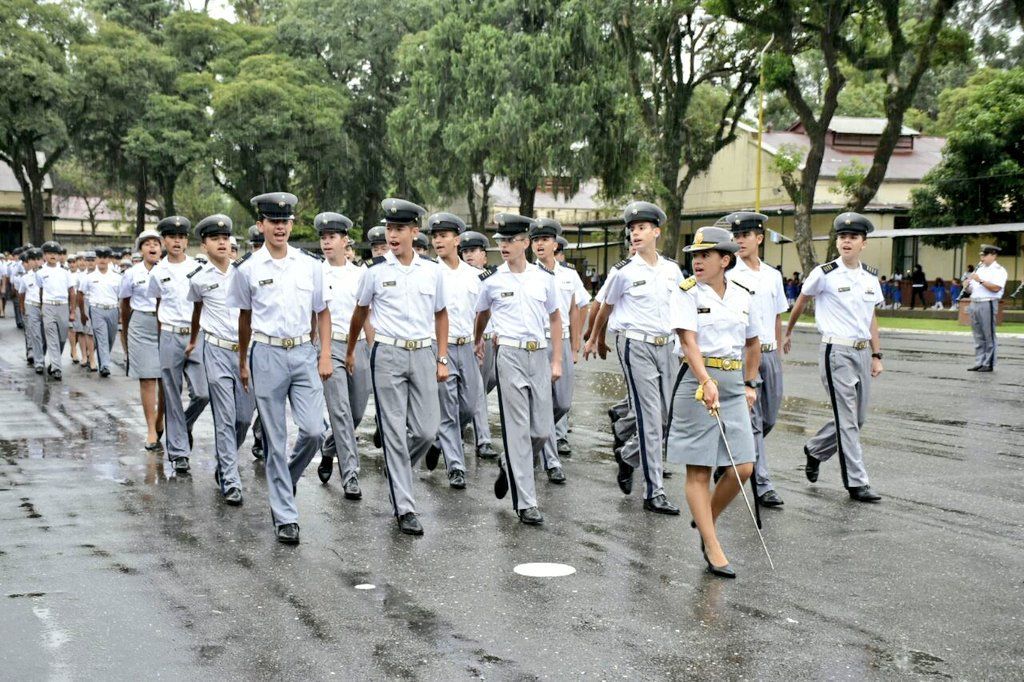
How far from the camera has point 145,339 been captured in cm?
1112

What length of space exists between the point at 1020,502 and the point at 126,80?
4586cm

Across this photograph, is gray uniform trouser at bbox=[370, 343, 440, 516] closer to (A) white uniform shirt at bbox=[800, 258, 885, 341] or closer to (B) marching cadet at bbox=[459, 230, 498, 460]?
(B) marching cadet at bbox=[459, 230, 498, 460]

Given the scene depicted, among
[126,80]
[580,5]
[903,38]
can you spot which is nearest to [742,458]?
[903,38]

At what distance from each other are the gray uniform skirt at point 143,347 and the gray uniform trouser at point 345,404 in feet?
7.02

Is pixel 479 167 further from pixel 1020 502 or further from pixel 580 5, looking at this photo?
pixel 1020 502

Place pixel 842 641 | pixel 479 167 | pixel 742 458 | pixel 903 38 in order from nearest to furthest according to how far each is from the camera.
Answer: pixel 842 641, pixel 742 458, pixel 903 38, pixel 479 167

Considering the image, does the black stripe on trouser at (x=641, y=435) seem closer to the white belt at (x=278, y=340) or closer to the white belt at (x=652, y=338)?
the white belt at (x=652, y=338)

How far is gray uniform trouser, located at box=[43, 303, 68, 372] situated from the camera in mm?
19391

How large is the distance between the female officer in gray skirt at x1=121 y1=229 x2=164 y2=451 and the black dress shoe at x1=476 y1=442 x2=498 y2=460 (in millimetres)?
2982

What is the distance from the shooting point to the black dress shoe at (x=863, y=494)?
859cm

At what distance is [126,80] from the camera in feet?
159

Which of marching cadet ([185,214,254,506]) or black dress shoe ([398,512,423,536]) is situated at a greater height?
marching cadet ([185,214,254,506])

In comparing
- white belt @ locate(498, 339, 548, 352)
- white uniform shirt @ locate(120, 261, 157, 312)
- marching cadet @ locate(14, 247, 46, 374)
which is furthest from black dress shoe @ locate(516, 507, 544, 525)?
marching cadet @ locate(14, 247, 46, 374)

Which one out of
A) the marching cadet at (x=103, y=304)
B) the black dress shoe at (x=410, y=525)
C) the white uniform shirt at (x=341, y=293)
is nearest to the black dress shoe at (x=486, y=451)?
the white uniform shirt at (x=341, y=293)
